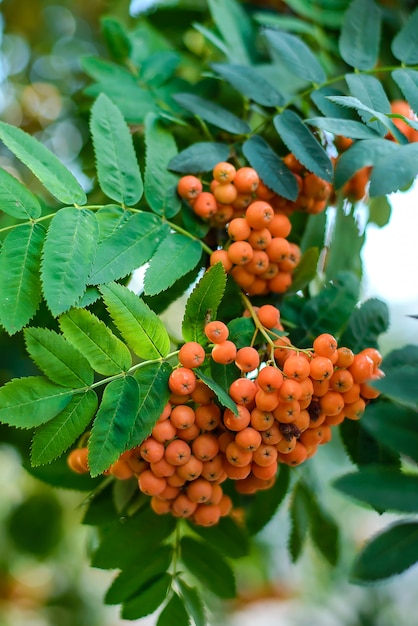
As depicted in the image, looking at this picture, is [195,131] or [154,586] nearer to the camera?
[154,586]

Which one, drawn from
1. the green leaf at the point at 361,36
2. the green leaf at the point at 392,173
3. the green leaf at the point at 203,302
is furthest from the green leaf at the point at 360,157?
the green leaf at the point at 361,36

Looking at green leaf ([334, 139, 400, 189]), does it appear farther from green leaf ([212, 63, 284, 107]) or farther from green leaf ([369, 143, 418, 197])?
green leaf ([212, 63, 284, 107])

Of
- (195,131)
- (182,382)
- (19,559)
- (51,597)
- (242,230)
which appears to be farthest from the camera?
(51,597)

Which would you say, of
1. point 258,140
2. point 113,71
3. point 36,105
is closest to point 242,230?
point 258,140

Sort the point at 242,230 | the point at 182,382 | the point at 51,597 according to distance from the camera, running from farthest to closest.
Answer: the point at 51,597 → the point at 242,230 → the point at 182,382

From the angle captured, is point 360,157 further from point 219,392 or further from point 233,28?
point 233,28

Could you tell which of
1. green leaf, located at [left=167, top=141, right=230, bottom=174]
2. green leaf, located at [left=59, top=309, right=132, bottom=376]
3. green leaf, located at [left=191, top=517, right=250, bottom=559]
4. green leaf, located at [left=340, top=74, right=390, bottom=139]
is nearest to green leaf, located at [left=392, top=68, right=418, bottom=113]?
green leaf, located at [left=340, top=74, right=390, bottom=139]

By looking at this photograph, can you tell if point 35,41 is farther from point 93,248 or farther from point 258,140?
point 93,248
